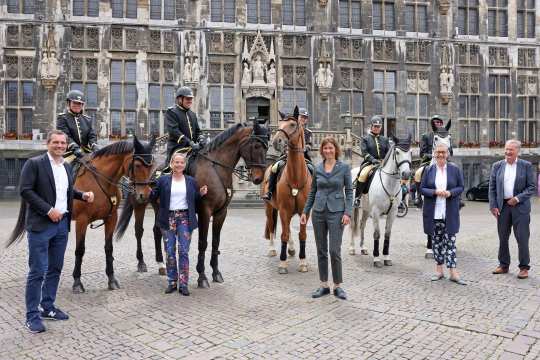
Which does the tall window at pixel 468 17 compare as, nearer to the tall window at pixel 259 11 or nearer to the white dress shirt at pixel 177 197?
the tall window at pixel 259 11

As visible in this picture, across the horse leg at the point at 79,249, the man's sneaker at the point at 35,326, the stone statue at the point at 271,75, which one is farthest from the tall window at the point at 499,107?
A: the man's sneaker at the point at 35,326

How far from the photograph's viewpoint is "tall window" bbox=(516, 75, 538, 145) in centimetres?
2752

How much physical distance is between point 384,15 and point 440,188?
69.0ft

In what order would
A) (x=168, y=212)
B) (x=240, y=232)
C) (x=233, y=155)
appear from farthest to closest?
(x=240, y=232), (x=233, y=155), (x=168, y=212)

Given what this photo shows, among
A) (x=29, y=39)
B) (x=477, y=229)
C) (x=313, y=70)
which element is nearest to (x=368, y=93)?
(x=313, y=70)

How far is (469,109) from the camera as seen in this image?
2691 cm

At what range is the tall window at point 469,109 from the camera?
26734 mm

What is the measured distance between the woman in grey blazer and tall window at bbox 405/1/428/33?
2255 centimetres

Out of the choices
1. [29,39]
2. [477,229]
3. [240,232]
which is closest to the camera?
[240,232]

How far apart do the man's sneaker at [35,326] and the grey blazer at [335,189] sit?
3.71m

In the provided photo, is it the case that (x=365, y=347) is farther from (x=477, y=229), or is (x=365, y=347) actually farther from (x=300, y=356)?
(x=477, y=229)

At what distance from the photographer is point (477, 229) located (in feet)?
45.6

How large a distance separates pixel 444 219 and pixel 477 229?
7.40 metres

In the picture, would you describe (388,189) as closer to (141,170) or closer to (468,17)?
(141,170)
